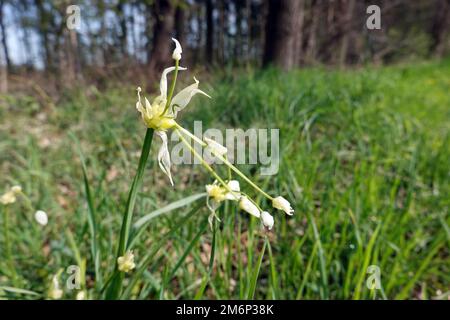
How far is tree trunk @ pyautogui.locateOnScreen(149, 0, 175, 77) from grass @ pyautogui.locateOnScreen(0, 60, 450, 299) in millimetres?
1051

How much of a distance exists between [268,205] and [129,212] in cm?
68

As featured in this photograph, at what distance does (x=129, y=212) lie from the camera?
1.41 ft

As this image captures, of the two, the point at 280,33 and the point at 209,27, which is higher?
the point at 209,27

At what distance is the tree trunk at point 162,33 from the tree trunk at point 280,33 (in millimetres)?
902

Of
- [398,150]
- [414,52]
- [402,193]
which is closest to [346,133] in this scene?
[398,150]

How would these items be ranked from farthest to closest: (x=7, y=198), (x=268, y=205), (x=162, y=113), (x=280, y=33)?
(x=280, y=33)
(x=268, y=205)
(x=7, y=198)
(x=162, y=113)

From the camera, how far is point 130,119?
64.9 inches

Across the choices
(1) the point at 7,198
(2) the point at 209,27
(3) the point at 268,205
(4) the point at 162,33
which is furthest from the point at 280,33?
(1) the point at 7,198

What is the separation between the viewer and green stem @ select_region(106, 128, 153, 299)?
39 cm

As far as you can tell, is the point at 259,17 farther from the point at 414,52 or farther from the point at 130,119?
the point at 414,52

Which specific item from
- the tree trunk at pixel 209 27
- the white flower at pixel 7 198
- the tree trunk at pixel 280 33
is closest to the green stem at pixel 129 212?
the white flower at pixel 7 198

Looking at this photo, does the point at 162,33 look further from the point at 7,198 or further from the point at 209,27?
the point at 7,198

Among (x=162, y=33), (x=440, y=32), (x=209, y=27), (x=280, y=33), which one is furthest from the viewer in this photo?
(x=440, y=32)

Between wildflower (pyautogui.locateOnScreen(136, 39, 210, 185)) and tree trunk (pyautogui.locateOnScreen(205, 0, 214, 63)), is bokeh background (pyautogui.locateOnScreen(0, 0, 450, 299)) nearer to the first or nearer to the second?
wildflower (pyautogui.locateOnScreen(136, 39, 210, 185))
